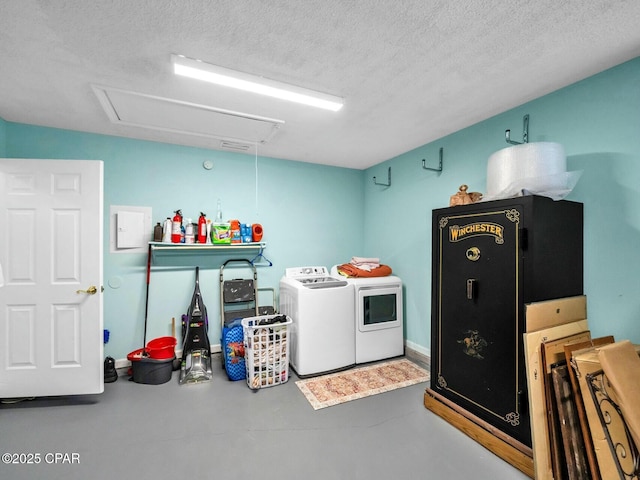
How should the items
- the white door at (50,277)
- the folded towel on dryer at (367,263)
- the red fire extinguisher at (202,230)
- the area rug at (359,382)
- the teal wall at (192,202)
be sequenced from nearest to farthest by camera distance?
the white door at (50,277)
the area rug at (359,382)
the teal wall at (192,202)
the red fire extinguisher at (202,230)
the folded towel on dryer at (367,263)

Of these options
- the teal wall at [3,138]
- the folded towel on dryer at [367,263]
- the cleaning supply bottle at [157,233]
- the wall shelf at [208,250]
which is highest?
the teal wall at [3,138]

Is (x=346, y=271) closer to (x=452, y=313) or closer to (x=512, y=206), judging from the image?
(x=452, y=313)

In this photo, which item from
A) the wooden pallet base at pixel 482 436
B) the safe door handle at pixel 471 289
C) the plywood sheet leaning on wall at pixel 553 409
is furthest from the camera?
the safe door handle at pixel 471 289

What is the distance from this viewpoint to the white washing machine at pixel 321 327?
300 centimetres

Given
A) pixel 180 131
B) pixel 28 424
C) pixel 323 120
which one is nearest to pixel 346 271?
pixel 323 120

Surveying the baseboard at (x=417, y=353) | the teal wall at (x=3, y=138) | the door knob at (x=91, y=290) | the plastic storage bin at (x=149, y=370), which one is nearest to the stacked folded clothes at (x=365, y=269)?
the baseboard at (x=417, y=353)

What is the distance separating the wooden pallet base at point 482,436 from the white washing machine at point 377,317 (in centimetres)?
90

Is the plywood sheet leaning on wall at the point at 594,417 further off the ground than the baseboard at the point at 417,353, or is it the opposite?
the plywood sheet leaning on wall at the point at 594,417

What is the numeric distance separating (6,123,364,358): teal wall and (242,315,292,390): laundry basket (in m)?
0.91

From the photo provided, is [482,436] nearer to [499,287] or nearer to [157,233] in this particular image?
[499,287]

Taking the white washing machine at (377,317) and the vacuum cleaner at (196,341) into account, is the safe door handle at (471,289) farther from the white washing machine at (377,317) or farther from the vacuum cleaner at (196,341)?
the vacuum cleaner at (196,341)

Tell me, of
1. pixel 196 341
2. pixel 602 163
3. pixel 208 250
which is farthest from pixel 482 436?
pixel 208 250

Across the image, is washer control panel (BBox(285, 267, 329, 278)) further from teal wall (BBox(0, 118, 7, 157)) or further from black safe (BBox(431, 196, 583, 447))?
teal wall (BBox(0, 118, 7, 157))

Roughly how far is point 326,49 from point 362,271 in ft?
7.95
